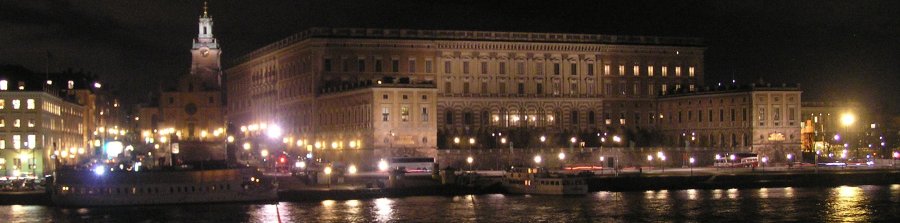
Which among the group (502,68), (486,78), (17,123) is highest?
(502,68)

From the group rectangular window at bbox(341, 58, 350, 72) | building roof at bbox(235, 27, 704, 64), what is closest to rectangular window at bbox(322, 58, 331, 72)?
rectangular window at bbox(341, 58, 350, 72)

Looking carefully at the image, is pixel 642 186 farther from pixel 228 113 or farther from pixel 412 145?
pixel 228 113

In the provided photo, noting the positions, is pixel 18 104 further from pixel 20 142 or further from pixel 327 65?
pixel 327 65

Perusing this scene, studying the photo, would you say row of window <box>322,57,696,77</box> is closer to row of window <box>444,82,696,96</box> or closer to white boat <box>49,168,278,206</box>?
row of window <box>444,82,696,96</box>

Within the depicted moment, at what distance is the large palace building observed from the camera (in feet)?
454

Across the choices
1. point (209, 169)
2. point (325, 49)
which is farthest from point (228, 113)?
point (209, 169)

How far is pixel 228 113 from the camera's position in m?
176

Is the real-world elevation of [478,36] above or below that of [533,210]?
above

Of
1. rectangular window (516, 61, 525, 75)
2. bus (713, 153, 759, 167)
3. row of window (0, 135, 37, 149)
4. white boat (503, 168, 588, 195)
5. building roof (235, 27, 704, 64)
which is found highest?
building roof (235, 27, 704, 64)

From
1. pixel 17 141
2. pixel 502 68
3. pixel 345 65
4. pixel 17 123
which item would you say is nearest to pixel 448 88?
pixel 502 68

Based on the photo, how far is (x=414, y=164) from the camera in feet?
391

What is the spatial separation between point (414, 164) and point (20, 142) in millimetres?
30402

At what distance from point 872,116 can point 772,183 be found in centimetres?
7309

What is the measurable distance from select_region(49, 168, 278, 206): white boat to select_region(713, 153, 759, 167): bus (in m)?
48.8
